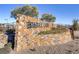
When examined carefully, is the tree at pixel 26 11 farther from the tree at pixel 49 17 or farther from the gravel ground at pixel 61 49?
the gravel ground at pixel 61 49

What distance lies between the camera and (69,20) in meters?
8.12

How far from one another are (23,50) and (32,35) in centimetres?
27

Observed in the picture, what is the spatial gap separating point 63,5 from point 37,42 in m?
0.70

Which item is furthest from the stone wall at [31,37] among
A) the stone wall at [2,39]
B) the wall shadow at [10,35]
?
the stone wall at [2,39]

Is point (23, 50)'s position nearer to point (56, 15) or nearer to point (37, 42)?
point (37, 42)

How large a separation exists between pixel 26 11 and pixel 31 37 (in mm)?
411

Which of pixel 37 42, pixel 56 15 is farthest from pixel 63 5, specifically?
pixel 37 42

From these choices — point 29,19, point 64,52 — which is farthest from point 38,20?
point 64,52

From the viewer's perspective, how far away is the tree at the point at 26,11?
26.6 ft

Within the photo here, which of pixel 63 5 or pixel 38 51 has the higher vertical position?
pixel 63 5

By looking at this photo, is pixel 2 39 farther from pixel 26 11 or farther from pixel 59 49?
pixel 59 49

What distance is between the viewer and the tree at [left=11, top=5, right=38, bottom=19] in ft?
26.6

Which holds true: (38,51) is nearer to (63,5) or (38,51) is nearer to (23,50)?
(23,50)

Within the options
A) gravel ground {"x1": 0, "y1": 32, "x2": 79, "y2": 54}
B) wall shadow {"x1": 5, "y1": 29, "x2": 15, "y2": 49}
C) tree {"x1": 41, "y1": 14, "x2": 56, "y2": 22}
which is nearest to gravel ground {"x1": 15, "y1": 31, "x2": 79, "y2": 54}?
gravel ground {"x1": 0, "y1": 32, "x2": 79, "y2": 54}
